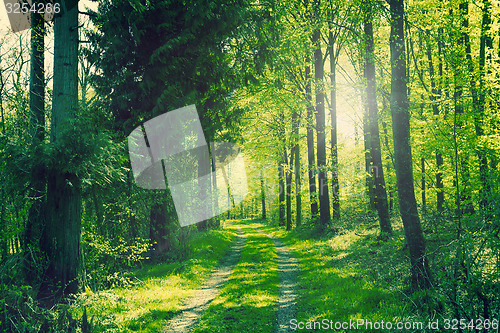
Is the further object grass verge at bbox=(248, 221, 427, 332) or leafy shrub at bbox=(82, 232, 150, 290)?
leafy shrub at bbox=(82, 232, 150, 290)

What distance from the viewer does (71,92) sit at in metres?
7.45

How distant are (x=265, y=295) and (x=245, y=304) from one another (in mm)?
883

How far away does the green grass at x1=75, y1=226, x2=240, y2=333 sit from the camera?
248 inches

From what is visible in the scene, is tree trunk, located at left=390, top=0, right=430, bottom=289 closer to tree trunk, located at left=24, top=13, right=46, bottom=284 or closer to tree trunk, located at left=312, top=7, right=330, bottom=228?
tree trunk, located at left=24, top=13, right=46, bottom=284

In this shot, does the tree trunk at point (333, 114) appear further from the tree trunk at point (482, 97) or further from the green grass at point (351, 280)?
the tree trunk at point (482, 97)

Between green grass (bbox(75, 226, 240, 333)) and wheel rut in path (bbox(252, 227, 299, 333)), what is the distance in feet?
8.46

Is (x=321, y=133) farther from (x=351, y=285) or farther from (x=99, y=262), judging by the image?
(x=99, y=262)

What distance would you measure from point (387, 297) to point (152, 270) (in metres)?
8.08

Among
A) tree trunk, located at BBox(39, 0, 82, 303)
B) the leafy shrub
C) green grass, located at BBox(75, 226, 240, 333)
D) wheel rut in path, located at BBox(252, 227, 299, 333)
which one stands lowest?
wheel rut in path, located at BBox(252, 227, 299, 333)

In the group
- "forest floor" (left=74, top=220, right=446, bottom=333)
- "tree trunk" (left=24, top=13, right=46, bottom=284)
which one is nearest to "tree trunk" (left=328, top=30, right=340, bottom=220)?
Answer: "forest floor" (left=74, top=220, right=446, bottom=333)

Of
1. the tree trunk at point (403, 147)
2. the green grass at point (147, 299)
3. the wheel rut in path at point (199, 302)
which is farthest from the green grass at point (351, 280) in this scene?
the green grass at point (147, 299)

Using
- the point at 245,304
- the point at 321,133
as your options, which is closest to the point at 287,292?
the point at 245,304

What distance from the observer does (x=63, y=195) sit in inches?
279

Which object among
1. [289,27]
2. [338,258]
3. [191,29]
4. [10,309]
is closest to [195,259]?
[338,258]
